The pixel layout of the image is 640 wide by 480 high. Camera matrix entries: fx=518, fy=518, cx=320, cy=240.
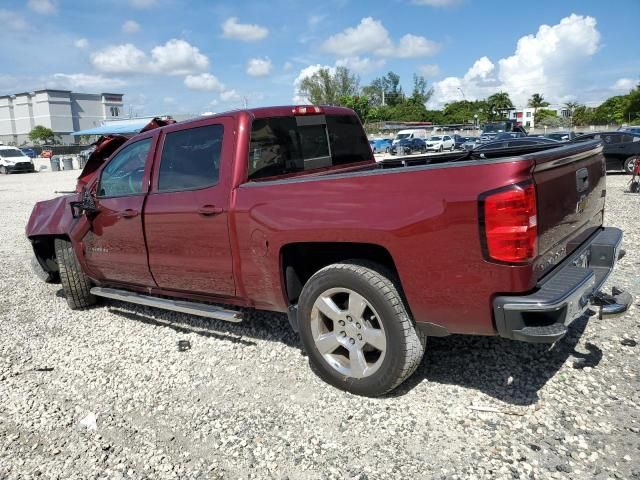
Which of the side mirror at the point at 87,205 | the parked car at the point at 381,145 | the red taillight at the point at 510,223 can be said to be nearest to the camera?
the red taillight at the point at 510,223

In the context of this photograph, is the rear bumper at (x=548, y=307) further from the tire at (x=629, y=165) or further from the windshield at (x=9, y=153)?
the windshield at (x=9, y=153)

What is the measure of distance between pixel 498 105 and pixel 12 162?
90.9m

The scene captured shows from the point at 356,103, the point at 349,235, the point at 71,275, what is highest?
the point at 356,103

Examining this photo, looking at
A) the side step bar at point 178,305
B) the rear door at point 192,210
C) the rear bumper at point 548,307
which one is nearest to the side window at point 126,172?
the rear door at point 192,210

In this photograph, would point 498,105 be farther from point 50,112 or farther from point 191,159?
point 191,159

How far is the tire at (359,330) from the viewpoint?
299 centimetres

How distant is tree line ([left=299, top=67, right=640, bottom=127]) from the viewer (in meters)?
83.4

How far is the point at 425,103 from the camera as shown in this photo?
115500mm

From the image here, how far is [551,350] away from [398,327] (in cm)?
152

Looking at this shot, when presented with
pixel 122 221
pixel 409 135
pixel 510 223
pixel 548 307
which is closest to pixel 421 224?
pixel 510 223

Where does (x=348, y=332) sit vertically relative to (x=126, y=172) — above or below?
below

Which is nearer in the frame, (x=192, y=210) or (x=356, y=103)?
(x=192, y=210)

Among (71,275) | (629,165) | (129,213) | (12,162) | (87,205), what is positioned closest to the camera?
(129,213)

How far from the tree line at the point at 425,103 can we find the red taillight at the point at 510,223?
7748 centimetres
